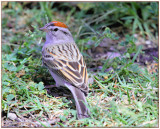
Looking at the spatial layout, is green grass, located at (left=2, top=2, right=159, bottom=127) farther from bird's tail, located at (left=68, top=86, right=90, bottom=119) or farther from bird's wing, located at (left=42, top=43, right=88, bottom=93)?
bird's wing, located at (left=42, top=43, right=88, bottom=93)

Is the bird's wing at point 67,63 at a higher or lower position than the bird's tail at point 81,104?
→ higher

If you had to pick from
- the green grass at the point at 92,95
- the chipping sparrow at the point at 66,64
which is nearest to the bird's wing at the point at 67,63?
the chipping sparrow at the point at 66,64

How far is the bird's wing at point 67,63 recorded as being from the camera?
14.2 feet

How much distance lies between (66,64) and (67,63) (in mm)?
35

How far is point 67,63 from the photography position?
4633 millimetres

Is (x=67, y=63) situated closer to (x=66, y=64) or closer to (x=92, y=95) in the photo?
(x=66, y=64)

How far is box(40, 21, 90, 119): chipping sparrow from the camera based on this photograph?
Answer: 4.21 m

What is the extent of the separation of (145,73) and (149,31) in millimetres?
2494

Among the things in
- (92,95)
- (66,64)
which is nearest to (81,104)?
(92,95)

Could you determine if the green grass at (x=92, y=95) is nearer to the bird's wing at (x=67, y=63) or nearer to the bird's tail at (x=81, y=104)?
the bird's tail at (x=81, y=104)

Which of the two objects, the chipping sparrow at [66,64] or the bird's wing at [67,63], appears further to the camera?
the bird's wing at [67,63]

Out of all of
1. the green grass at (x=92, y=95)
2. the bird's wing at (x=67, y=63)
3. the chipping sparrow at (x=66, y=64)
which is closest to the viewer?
the green grass at (x=92, y=95)

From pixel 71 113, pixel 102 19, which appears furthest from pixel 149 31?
pixel 71 113

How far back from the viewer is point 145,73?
5148mm
